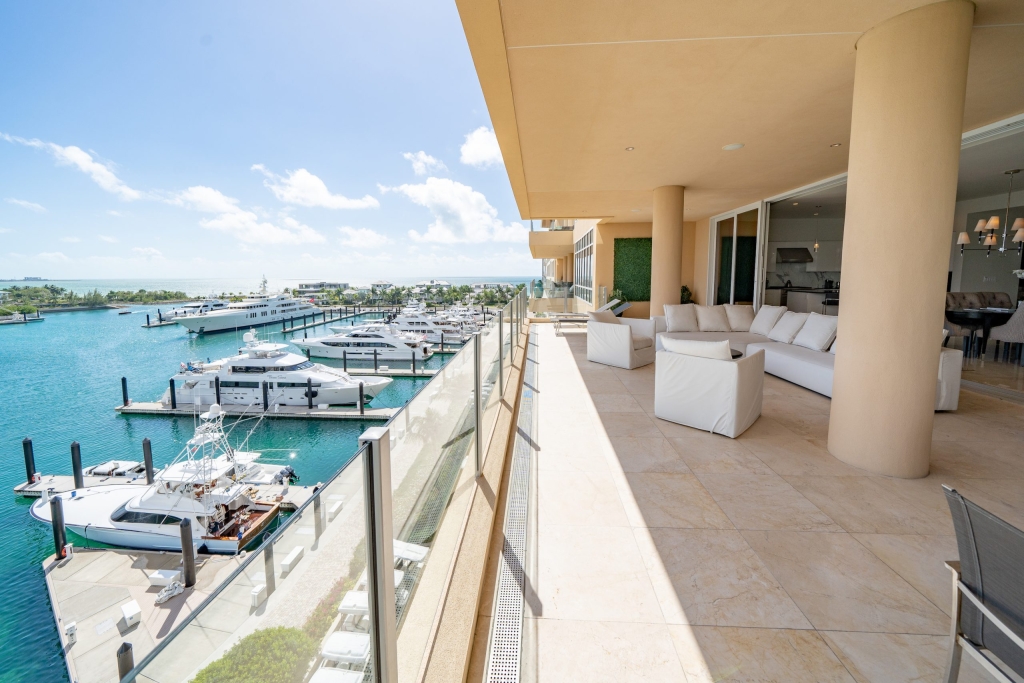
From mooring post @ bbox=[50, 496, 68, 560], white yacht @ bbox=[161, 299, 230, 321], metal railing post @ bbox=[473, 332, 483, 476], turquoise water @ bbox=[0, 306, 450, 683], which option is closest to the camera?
metal railing post @ bbox=[473, 332, 483, 476]

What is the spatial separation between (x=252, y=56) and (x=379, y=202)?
3143cm

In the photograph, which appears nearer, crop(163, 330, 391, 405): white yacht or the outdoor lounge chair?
the outdoor lounge chair

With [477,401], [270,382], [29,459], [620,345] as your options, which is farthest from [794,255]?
[29,459]

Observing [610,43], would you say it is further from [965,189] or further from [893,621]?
[965,189]

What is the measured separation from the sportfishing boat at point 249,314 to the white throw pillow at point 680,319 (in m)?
44.2

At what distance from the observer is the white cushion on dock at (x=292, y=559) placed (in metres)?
0.71

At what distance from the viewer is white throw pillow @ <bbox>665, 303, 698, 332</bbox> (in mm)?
7801

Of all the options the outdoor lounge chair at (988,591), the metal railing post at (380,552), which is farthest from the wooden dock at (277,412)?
the outdoor lounge chair at (988,591)

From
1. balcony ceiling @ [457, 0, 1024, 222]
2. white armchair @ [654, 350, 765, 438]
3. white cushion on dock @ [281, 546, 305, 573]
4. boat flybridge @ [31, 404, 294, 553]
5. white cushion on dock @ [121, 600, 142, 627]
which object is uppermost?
balcony ceiling @ [457, 0, 1024, 222]

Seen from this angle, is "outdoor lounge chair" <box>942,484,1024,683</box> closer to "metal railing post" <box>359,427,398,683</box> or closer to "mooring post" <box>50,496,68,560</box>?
"metal railing post" <box>359,427,398,683</box>

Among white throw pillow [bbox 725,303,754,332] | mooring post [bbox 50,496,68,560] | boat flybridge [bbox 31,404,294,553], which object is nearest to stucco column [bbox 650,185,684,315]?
white throw pillow [bbox 725,303,754,332]

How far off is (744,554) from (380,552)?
2.01m

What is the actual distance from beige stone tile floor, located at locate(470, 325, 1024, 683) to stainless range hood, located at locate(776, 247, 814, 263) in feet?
21.4

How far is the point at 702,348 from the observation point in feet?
13.2
